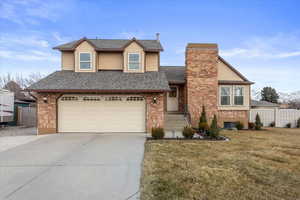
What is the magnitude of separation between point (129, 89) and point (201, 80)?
19.7 feet

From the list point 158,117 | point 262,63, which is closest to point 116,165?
point 158,117

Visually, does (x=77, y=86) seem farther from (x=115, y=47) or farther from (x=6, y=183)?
(x=6, y=183)

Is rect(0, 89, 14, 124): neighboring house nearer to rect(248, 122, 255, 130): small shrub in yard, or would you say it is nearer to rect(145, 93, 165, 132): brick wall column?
rect(145, 93, 165, 132): brick wall column

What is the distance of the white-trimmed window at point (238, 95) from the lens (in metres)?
15.0

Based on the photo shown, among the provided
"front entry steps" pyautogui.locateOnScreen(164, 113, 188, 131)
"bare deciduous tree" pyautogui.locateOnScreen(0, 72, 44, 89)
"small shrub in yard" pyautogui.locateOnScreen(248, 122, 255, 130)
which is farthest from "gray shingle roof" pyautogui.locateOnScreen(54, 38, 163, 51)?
"bare deciduous tree" pyautogui.locateOnScreen(0, 72, 44, 89)

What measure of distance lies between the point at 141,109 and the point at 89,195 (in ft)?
27.0

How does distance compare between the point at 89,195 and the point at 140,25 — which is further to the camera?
the point at 140,25

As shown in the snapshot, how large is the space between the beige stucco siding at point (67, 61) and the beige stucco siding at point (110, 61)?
2.07m

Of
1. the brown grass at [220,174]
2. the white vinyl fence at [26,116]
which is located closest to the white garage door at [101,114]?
the brown grass at [220,174]

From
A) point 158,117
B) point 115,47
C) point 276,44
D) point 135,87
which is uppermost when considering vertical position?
point 276,44

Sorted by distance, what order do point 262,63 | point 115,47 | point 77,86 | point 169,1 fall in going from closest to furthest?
1. point 77,86
2. point 169,1
3. point 115,47
4. point 262,63

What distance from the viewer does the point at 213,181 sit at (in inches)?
174

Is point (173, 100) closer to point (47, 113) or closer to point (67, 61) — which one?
point (67, 61)

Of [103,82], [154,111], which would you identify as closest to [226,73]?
[154,111]
